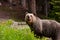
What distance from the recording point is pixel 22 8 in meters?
24.2

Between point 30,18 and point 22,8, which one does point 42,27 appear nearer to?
point 30,18

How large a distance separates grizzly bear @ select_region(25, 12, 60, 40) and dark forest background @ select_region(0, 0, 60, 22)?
1099 cm

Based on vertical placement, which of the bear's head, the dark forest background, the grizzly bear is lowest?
the dark forest background

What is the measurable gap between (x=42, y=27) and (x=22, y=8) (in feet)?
48.7

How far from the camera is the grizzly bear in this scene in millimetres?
9305

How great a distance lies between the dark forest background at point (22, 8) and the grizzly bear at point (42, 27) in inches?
433

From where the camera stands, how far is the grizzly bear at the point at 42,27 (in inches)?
366

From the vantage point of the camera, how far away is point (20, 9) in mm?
24094

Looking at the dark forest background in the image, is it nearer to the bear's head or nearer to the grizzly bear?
the grizzly bear

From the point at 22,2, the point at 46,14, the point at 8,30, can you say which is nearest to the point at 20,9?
the point at 22,2

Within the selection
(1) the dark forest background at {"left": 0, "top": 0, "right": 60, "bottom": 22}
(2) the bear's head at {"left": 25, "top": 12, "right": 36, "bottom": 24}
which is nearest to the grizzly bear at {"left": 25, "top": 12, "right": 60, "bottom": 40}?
(2) the bear's head at {"left": 25, "top": 12, "right": 36, "bottom": 24}

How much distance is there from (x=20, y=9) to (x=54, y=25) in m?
14.7

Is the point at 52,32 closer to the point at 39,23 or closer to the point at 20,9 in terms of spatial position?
the point at 39,23

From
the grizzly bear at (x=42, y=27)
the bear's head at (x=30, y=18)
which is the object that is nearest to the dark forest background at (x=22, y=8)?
the grizzly bear at (x=42, y=27)
